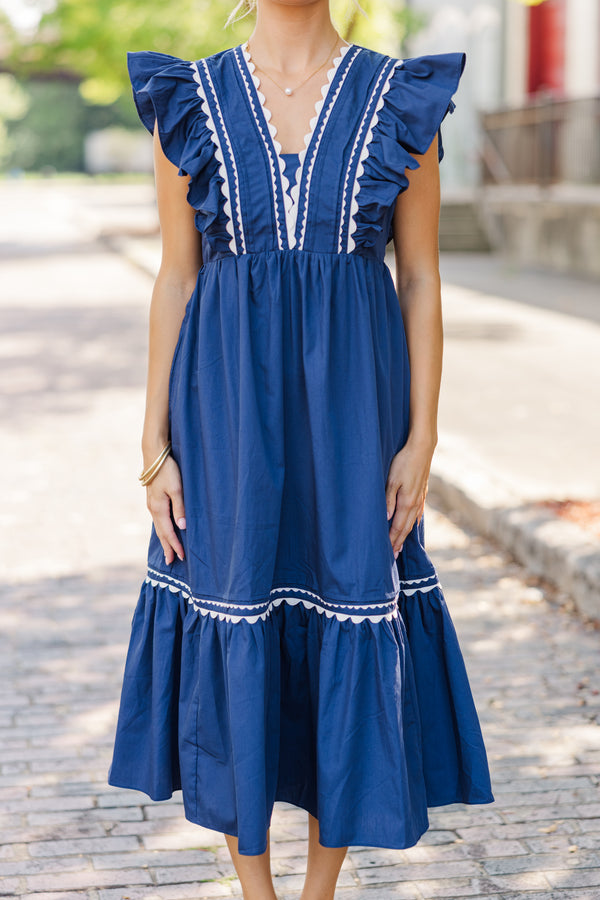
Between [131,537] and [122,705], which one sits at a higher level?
[122,705]

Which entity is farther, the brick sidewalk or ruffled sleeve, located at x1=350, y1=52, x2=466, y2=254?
the brick sidewalk

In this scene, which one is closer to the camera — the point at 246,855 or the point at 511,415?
the point at 246,855

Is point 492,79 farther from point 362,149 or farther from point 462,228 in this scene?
point 362,149

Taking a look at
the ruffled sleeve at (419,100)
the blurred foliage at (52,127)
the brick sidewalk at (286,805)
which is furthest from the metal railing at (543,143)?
the blurred foliage at (52,127)

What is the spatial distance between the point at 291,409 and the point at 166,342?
286 millimetres

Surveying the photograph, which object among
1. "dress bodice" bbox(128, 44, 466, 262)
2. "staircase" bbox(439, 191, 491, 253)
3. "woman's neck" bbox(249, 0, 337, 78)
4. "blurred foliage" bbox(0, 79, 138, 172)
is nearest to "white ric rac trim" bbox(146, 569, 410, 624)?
"dress bodice" bbox(128, 44, 466, 262)

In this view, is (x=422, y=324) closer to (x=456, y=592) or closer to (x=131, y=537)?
(x=456, y=592)

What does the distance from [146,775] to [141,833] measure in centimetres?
73

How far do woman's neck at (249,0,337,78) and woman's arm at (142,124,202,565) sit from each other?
10.9 inches

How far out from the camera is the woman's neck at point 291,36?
2.19 meters

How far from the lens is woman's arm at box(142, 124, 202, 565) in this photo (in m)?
2.26

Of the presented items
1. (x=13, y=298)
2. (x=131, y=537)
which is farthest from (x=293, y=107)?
(x=13, y=298)

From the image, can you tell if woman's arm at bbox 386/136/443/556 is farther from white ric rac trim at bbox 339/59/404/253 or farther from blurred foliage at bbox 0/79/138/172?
blurred foliage at bbox 0/79/138/172

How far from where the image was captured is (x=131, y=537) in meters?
5.65
